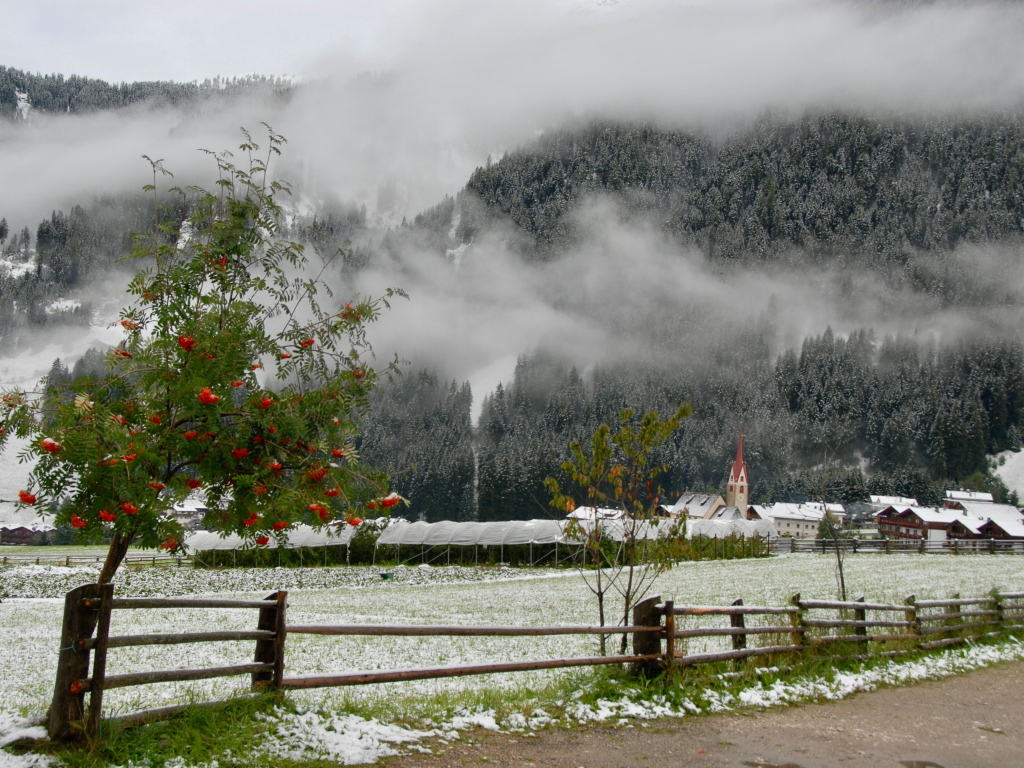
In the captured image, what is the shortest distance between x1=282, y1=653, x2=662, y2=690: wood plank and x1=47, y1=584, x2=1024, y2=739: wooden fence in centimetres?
1

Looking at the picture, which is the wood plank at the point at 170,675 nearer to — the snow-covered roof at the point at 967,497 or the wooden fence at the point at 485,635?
the wooden fence at the point at 485,635

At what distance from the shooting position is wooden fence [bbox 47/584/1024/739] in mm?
6449

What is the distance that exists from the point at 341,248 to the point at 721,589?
92.5 feet

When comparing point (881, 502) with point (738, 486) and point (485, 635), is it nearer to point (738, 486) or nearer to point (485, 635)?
point (738, 486)

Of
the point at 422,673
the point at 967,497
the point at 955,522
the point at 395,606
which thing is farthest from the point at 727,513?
the point at 422,673

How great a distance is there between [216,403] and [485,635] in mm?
4510

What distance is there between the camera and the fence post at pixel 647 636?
1038cm

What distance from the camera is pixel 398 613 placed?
25781mm

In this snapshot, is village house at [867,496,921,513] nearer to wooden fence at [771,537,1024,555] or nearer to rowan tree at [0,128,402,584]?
wooden fence at [771,537,1024,555]

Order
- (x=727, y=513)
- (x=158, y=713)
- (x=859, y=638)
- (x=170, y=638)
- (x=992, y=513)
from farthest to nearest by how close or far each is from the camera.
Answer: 1. (x=727, y=513)
2. (x=992, y=513)
3. (x=859, y=638)
4. (x=170, y=638)
5. (x=158, y=713)

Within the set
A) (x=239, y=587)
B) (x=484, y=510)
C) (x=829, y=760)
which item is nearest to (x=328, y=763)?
(x=829, y=760)

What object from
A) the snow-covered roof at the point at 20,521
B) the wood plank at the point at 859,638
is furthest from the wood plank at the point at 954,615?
the snow-covered roof at the point at 20,521

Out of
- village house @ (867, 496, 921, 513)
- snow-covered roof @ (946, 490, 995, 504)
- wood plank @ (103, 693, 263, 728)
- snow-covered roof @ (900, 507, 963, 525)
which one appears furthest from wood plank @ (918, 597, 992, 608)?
snow-covered roof @ (946, 490, 995, 504)

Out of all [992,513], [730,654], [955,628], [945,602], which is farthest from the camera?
[992,513]
